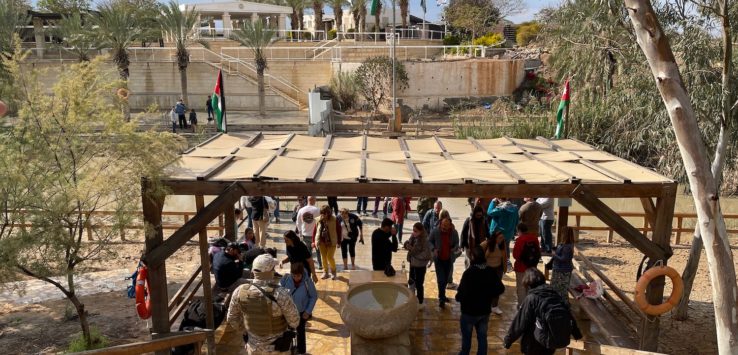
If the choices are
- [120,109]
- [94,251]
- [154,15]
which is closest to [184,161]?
[120,109]

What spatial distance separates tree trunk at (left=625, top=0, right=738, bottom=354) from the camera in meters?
4.47

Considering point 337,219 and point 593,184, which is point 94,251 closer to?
point 337,219

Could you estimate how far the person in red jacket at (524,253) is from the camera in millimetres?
6098

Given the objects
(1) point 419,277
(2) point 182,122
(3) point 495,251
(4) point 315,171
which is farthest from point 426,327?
(2) point 182,122

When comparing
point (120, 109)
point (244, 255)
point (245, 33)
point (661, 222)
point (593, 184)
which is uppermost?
point (245, 33)

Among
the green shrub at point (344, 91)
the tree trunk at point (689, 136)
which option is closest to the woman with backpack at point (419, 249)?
the tree trunk at point (689, 136)

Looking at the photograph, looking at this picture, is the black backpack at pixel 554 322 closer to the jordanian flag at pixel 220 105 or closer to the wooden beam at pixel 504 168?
the wooden beam at pixel 504 168

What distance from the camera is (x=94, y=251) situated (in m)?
6.22

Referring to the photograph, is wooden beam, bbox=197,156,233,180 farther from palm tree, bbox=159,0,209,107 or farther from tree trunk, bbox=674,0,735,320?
palm tree, bbox=159,0,209,107

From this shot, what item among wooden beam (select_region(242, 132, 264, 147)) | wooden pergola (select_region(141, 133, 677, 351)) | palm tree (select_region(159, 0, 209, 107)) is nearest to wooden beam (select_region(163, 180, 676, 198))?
wooden pergola (select_region(141, 133, 677, 351))

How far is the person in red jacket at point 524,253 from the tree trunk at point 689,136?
70.6 inches

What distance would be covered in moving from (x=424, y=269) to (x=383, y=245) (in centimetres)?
64

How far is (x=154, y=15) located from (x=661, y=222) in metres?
29.3

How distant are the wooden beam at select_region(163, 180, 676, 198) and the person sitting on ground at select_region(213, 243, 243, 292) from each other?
1.32 meters
